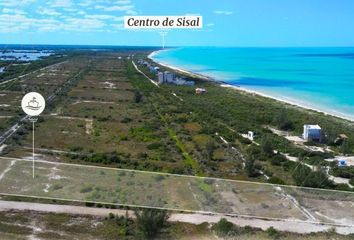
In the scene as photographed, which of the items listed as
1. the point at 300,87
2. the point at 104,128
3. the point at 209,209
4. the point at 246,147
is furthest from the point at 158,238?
the point at 300,87

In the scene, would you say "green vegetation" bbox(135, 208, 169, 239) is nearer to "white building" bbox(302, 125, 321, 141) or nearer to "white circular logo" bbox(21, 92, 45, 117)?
"white circular logo" bbox(21, 92, 45, 117)

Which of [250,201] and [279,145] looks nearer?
[250,201]

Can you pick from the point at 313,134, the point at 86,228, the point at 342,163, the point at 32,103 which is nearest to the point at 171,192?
the point at 32,103

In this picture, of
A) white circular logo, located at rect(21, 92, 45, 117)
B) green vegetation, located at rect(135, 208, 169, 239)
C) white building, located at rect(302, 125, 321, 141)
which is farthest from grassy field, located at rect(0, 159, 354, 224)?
white building, located at rect(302, 125, 321, 141)

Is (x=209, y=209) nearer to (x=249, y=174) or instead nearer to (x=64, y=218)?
(x=64, y=218)

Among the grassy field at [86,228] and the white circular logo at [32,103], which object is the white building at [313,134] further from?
the white circular logo at [32,103]

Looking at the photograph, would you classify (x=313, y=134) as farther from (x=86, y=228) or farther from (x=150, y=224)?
(x=150, y=224)

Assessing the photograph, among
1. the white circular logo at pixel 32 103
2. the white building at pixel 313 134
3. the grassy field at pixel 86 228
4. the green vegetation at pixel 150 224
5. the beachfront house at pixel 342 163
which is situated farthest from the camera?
the white building at pixel 313 134

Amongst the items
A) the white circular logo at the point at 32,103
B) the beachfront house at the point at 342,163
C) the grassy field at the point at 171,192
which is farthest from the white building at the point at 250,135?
the white circular logo at the point at 32,103

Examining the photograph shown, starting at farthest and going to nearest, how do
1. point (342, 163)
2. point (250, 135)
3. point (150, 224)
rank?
point (250, 135)
point (342, 163)
point (150, 224)

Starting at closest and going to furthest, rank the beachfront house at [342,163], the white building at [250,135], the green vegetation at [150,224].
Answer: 1. the green vegetation at [150,224]
2. the beachfront house at [342,163]
3. the white building at [250,135]

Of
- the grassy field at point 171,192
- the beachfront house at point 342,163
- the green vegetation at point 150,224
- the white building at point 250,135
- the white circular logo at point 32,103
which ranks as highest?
the white circular logo at point 32,103
